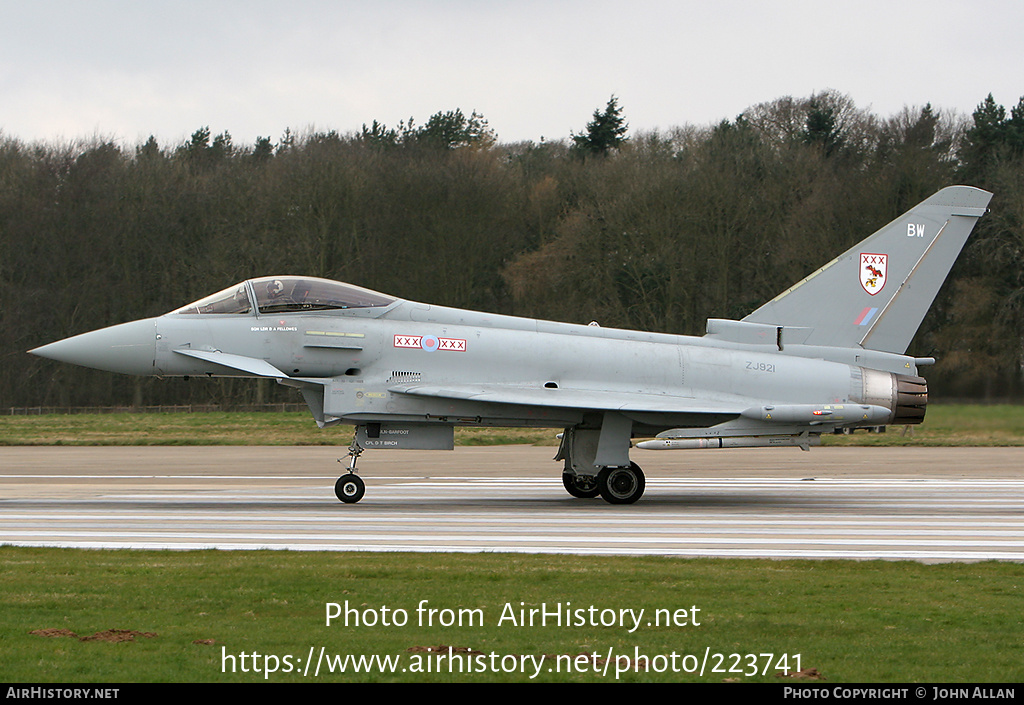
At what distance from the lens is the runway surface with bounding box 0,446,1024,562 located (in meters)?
11.6

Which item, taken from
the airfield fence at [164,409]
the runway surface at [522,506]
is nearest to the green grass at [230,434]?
the airfield fence at [164,409]

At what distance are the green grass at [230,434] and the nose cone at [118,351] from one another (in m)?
11.5

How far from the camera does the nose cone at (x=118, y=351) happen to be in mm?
15945

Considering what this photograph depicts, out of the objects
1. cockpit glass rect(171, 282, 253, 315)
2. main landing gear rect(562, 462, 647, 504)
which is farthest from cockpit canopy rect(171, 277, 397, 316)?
main landing gear rect(562, 462, 647, 504)

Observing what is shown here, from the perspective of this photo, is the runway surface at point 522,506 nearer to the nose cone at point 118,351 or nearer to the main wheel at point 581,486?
the main wheel at point 581,486

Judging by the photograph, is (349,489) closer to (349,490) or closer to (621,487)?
(349,490)

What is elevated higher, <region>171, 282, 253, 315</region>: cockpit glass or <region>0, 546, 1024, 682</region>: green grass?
<region>171, 282, 253, 315</region>: cockpit glass

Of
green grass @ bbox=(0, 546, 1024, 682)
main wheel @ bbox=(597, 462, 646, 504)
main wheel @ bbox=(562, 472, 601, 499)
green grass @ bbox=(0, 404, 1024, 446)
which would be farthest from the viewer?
green grass @ bbox=(0, 404, 1024, 446)

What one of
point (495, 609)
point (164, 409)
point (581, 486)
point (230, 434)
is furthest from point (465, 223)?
point (495, 609)

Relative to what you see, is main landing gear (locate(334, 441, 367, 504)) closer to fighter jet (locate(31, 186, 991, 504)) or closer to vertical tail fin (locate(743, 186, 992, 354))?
fighter jet (locate(31, 186, 991, 504))

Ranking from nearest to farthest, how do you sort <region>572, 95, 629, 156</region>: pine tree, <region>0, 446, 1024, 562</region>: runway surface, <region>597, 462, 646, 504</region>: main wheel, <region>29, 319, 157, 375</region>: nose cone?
<region>0, 446, 1024, 562</region>: runway surface
<region>29, 319, 157, 375</region>: nose cone
<region>597, 462, 646, 504</region>: main wheel
<region>572, 95, 629, 156</region>: pine tree

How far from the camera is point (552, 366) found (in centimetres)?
1647

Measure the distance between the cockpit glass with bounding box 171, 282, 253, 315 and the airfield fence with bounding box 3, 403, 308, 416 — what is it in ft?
96.4
